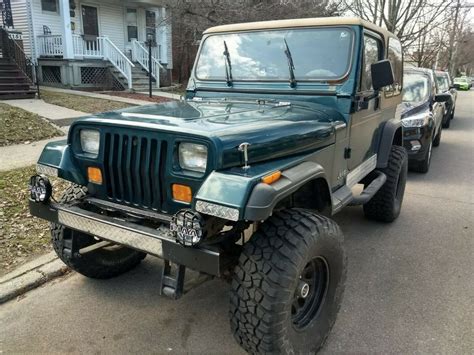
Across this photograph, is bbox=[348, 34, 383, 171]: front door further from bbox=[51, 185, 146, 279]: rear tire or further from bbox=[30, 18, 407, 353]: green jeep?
bbox=[51, 185, 146, 279]: rear tire

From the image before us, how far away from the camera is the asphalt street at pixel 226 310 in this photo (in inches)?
110

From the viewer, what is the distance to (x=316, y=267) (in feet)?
9.02

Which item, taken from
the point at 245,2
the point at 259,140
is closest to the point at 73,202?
the point at 259,140

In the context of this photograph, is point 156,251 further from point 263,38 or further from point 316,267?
point 263,38

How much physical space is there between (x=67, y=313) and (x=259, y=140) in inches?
76.5

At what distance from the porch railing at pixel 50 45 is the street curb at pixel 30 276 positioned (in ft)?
45.5

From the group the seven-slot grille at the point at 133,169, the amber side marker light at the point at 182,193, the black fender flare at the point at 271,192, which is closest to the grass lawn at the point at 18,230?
the seven-slot grille at the point at 133,169

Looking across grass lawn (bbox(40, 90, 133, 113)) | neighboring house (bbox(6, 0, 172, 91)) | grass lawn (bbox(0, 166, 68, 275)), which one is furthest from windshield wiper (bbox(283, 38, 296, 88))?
neighboring house (bbox(6, 0, 172, 91))

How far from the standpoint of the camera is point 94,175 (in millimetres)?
2828

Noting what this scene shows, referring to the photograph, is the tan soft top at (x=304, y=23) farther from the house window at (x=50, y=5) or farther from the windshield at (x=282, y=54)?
the house window at (x=50, y=5)

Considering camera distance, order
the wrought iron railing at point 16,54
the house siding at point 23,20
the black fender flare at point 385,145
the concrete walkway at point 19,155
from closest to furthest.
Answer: the black fender flare at point 385,145 → the concrete walkway at point 19,155 → the wrought iron railing at point 16,54 → the house siding at point 23,20

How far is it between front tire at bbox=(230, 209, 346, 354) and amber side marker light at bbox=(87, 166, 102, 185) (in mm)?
1109

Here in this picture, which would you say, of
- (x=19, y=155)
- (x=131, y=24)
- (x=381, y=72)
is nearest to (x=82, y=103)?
(x=19, y=155)

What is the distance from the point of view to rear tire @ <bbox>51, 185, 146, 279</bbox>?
3.11 m
